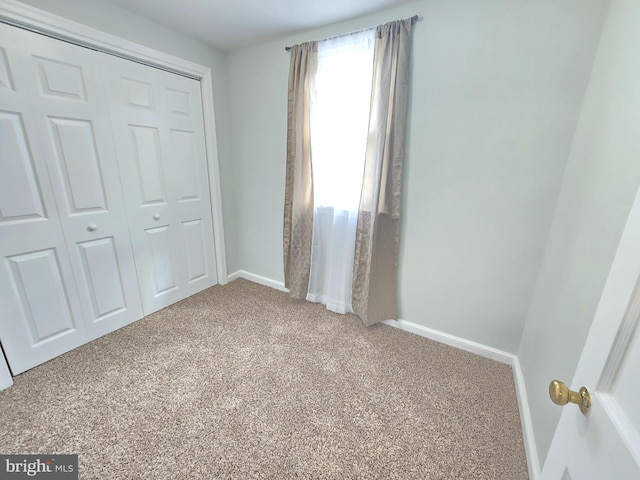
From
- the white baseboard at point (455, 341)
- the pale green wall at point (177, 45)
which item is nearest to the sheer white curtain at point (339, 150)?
the white baseboard at point (455, 341)

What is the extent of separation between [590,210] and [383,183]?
1034 millimetres

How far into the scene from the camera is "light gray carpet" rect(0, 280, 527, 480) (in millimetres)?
1163

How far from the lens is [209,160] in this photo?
2.47 meters

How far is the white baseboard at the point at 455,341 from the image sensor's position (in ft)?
5.82

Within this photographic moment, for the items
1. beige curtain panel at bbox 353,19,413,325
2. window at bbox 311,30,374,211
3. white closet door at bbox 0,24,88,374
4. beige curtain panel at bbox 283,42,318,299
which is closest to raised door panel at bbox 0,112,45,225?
white closet door at bbox 0,24,88,374

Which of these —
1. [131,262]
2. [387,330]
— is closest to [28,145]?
[131,262]

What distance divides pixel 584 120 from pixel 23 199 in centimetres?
299

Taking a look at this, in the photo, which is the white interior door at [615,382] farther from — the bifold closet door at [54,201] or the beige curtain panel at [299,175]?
the bifold closet door at [54,201]

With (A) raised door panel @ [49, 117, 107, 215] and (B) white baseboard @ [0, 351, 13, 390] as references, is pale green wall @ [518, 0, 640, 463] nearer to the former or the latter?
(A) raised door panel @ [49, 117, 107, 215]

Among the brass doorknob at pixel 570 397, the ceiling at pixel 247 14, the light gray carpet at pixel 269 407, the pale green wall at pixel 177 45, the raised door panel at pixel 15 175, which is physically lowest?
the light gray carpet at pixel 269 407

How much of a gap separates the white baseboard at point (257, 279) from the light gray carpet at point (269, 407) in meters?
0.68

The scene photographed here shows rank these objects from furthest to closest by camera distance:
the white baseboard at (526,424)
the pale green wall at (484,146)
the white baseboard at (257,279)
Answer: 1. the white baseboard at (257,279)
2. the pale green wall at (484,146)
3. the white baseboard at (526,424)

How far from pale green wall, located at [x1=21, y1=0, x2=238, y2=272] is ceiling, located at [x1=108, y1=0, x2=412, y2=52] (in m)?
0.07

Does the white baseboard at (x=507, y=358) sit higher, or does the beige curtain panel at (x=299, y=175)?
the beige curtain panel at (x=299, y=175)
